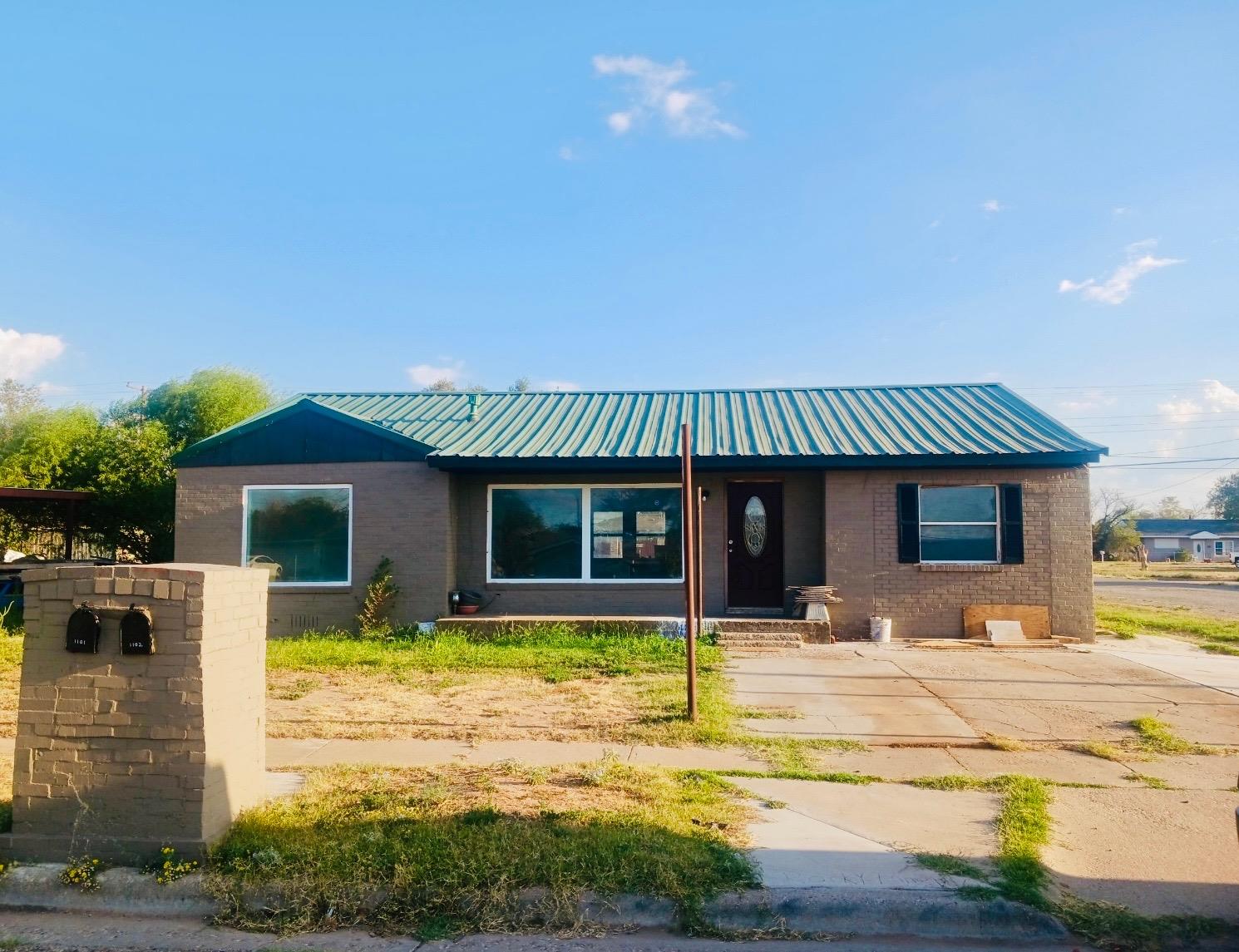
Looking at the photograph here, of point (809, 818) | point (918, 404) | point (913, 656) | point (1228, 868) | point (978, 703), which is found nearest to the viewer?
point (1228, 868)

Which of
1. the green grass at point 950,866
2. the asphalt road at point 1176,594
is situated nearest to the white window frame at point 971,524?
the asphalt road at point 1176,594

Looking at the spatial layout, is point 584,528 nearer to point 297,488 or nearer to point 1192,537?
point 297,488

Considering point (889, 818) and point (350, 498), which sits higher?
point (350, 498)

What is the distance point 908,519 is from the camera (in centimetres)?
1359

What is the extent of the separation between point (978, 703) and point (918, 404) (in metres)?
8.37

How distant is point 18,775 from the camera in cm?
471

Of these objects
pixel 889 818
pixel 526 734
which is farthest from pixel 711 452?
pixel 889 818

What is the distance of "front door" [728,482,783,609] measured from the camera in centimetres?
1437

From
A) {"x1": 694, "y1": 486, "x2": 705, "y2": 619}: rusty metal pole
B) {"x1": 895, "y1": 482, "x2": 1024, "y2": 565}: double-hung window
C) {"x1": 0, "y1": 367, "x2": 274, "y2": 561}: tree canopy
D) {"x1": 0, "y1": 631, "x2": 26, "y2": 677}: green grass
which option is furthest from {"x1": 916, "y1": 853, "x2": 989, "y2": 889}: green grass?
{"x1": 0, "y1": 367, "x2": 274, "y2": 561}: tree canopy

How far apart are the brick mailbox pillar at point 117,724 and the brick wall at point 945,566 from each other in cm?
1060

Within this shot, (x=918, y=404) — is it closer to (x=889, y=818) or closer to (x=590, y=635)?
(x=590, y=635)

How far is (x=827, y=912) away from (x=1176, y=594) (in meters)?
29.3

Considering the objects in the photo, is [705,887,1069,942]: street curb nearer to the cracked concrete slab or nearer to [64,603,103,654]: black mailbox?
the cracked concrete slab

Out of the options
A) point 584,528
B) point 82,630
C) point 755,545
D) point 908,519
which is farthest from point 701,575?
point 82,630
